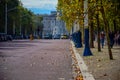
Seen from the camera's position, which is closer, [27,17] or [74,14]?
[74,14]

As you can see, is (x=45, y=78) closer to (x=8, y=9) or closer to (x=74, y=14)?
(x=74, y=14)

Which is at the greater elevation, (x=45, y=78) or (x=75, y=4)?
(x=75, y=4)

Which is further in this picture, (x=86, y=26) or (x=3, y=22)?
(x=3, y=22)

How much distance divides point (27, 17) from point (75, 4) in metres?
133

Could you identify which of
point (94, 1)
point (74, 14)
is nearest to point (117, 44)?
point (74, 14)

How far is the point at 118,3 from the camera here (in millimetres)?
22094

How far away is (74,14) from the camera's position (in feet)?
104

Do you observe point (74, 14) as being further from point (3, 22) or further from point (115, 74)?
point (3, 22)

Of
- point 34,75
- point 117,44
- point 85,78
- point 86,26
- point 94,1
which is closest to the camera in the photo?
point 85,78

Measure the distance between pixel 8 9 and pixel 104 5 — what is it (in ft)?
304

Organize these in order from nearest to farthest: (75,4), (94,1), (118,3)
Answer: (118,3)
(94,1)
(75,4)

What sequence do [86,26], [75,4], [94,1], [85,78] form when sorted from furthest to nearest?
1. [75,4]
2. [86,26]
3. [94,1]
4. [85,78]

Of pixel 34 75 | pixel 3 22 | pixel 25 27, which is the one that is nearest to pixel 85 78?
pixel 34 75

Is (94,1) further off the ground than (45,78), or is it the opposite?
(94,1)
